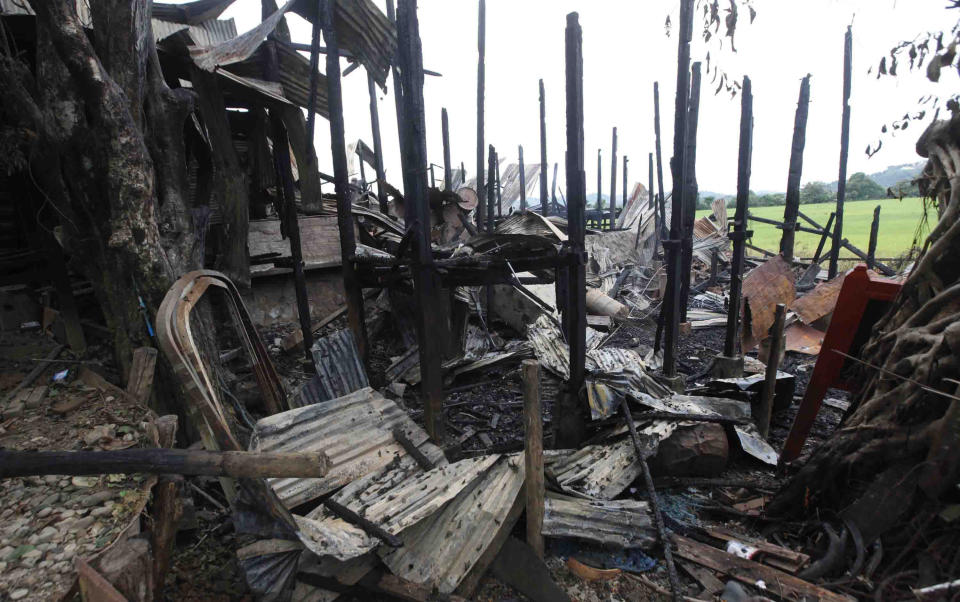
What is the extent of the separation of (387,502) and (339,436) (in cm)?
76

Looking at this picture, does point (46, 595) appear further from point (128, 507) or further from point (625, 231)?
point (625, 231)

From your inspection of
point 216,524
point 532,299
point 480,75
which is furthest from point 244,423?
point 480,75

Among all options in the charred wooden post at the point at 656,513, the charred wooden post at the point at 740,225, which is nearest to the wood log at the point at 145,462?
the charred wooden post at the point at 656,513

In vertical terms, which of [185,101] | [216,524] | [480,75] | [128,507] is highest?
[480,75]

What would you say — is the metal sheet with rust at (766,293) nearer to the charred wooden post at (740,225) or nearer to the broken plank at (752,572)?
the charred wooden post at (740,225)

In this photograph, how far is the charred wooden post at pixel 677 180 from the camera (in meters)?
4.96

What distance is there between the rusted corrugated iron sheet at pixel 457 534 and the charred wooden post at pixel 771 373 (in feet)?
9.76

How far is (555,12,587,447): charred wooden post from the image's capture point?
164 inches

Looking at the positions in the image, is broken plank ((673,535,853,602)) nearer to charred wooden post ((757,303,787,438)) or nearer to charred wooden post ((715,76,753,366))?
charred wooden post ((757,303,787,438))

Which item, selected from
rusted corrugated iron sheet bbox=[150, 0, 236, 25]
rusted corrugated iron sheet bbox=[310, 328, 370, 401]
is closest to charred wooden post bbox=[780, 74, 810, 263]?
rusted corrugated iron sheet bbox=[310, 328, 370, 401]

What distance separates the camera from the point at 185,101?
13.9 feet

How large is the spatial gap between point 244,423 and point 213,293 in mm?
1640

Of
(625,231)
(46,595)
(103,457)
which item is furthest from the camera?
(625,231)

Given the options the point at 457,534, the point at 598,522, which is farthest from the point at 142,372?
the point at 598,522
